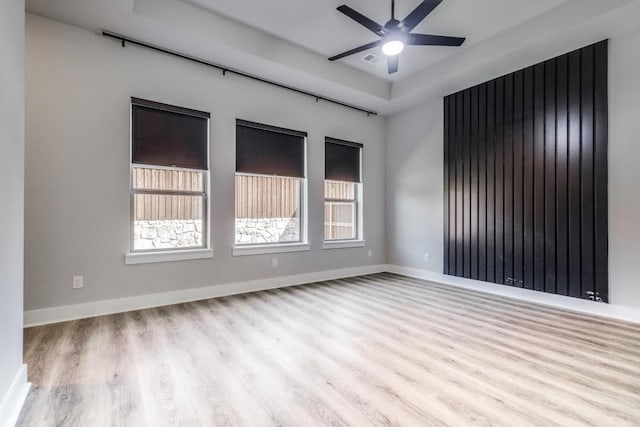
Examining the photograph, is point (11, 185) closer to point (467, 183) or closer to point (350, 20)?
point (350, 20)

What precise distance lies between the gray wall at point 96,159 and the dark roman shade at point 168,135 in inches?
4.0

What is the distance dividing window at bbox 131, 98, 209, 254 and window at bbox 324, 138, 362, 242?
213cm

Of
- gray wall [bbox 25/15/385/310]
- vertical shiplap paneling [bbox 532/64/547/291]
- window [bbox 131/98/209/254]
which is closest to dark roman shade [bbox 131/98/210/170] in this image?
window [bbox 131/98/209/254]

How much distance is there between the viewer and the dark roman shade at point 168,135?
359 centimetres

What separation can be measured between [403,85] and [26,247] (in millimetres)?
5323

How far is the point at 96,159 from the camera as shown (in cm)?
335

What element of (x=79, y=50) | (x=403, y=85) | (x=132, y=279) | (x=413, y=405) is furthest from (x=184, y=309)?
(x=403, y=85)

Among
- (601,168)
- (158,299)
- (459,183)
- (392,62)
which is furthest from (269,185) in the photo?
(601,168)

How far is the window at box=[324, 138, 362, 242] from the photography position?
5426 mm

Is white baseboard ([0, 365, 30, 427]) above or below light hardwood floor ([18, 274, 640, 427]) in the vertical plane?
above

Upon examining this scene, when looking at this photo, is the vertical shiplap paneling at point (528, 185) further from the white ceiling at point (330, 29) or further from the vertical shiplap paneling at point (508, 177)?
the white ceiling at point (330, 29)

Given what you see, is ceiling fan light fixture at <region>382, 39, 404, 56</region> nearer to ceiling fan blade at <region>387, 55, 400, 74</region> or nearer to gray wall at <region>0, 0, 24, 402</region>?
ceiling fan blade at <region>387, 55, 400, 74</region>

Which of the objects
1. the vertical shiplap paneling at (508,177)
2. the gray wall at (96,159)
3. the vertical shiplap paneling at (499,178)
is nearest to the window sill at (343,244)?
the gray wall at (96,159)

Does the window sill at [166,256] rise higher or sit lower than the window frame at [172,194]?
lower
